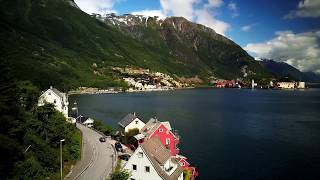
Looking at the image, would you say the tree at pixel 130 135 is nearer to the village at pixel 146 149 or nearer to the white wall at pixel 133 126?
the village at pixel 146 149

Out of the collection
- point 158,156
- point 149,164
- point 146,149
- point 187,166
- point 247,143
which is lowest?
point 247,143

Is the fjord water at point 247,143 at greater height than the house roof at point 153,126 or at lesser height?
lesser

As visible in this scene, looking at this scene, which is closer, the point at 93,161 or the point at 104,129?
the point at 93,161

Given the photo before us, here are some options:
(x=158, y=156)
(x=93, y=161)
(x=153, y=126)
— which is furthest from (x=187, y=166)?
(x=158, y=156)

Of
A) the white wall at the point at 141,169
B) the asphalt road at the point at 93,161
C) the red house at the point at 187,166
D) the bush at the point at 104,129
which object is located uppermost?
the white wall at the point at 141,169

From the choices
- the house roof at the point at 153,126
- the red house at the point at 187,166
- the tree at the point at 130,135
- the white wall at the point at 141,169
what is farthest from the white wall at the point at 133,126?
the white wall at the point at 141,169

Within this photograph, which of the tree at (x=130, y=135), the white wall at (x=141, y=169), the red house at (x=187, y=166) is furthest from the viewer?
the tree at (x=130, y=135)

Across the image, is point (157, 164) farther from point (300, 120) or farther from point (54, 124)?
point (300, 120)

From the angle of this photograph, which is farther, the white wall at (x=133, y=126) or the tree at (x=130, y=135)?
the white wall at (x=133, y=126)

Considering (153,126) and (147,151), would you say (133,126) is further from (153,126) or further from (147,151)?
(147,151)
